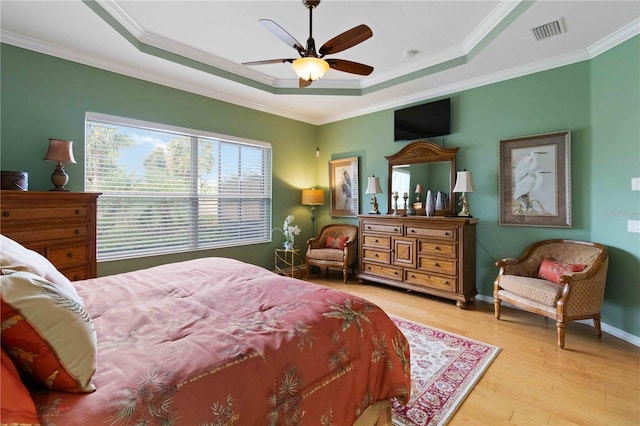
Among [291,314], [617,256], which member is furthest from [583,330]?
[291,314]

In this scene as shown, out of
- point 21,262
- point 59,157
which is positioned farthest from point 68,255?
point 21,262

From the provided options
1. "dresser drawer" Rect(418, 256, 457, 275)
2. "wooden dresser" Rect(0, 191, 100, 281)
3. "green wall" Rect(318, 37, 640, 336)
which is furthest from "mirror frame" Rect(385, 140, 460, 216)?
"wooden dresser" Rect(0, 191, 100, 281)

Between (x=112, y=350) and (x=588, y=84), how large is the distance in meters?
4.54

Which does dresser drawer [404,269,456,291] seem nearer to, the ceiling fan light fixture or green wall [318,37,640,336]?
green wall [318,37,640,336]

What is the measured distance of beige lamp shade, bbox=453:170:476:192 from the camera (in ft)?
12.3

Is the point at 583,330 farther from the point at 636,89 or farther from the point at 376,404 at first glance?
the point at 376,404

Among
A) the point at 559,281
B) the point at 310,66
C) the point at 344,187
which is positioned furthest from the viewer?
the point at 344,187

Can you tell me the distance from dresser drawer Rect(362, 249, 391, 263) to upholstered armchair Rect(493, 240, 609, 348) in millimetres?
1461

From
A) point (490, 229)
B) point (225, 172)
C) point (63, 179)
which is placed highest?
point (225, 172)

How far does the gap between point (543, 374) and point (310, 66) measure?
294 cm

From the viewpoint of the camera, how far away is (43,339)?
0.85 meters

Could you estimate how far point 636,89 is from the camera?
2.73 metres

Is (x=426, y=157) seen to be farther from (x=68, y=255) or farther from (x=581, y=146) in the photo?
(x=68, y=255)

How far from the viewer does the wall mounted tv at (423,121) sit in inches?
162
